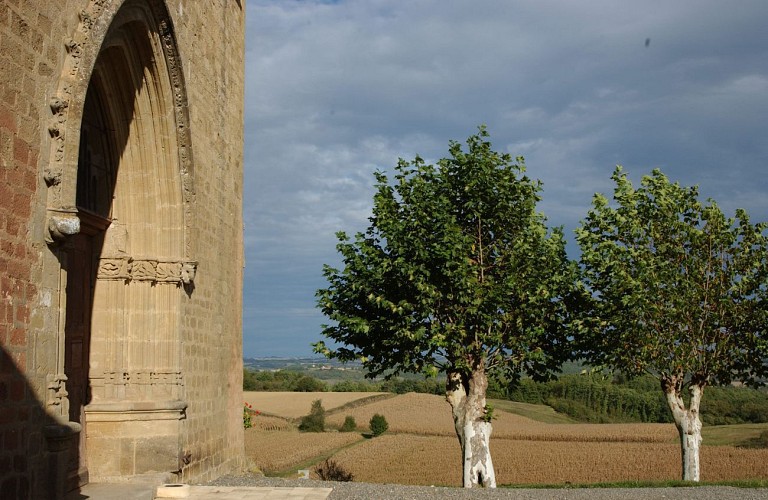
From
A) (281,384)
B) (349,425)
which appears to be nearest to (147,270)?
(349,425)

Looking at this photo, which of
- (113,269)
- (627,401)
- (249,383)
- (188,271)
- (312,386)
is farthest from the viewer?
(249,383)

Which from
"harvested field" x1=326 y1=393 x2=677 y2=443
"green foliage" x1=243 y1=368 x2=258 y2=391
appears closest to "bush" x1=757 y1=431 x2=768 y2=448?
"harvested field" x1=326 y1=393 x2=677 y2=443

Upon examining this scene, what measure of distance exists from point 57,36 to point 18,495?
3.97m

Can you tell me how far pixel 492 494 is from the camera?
10.8 metres

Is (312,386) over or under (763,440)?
under

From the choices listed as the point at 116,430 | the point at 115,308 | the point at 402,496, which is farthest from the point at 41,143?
the point at 402,496

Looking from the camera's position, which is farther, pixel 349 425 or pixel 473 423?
pixel 349 425

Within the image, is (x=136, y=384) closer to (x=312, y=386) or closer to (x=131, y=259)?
(x=131, y=259)

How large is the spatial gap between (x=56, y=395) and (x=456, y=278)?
9.12 m

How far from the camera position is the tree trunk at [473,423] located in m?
14.9

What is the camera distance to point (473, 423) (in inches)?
594

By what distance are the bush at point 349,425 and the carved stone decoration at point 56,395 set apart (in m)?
37.4

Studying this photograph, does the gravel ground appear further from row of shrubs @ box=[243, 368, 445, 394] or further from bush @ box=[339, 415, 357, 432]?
row of shrubs @ box=[243, 368, 445, 394]

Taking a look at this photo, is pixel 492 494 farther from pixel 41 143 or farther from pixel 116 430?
pixel 41 143
